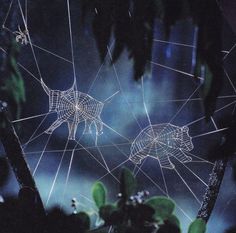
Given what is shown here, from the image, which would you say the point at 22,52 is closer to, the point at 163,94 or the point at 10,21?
the point at 10,21

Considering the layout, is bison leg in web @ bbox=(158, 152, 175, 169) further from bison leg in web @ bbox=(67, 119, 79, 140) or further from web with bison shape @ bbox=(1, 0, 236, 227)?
bison leg in web @ bbox=(67, 119, 79, 140)

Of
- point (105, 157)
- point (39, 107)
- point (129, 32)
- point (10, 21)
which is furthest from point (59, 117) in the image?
point (129, 32)

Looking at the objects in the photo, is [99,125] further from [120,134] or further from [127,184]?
Answer: [127,184]

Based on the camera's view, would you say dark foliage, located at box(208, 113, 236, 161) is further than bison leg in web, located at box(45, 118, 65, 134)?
No

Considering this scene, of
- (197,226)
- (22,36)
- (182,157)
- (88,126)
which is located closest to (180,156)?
(182,157)

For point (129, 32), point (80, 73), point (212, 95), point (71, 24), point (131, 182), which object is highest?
point (71, 24)

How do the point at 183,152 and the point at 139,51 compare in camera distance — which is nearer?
the point at 139,51

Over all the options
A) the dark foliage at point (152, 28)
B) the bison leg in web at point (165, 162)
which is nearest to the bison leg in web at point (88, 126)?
the bison leg in web at point (165, 162)

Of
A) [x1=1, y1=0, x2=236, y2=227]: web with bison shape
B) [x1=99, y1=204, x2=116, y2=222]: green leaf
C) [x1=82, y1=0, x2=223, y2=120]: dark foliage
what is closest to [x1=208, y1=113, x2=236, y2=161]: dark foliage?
[x1=82, y1=0, x2=223, y2=120]: dark foliage
